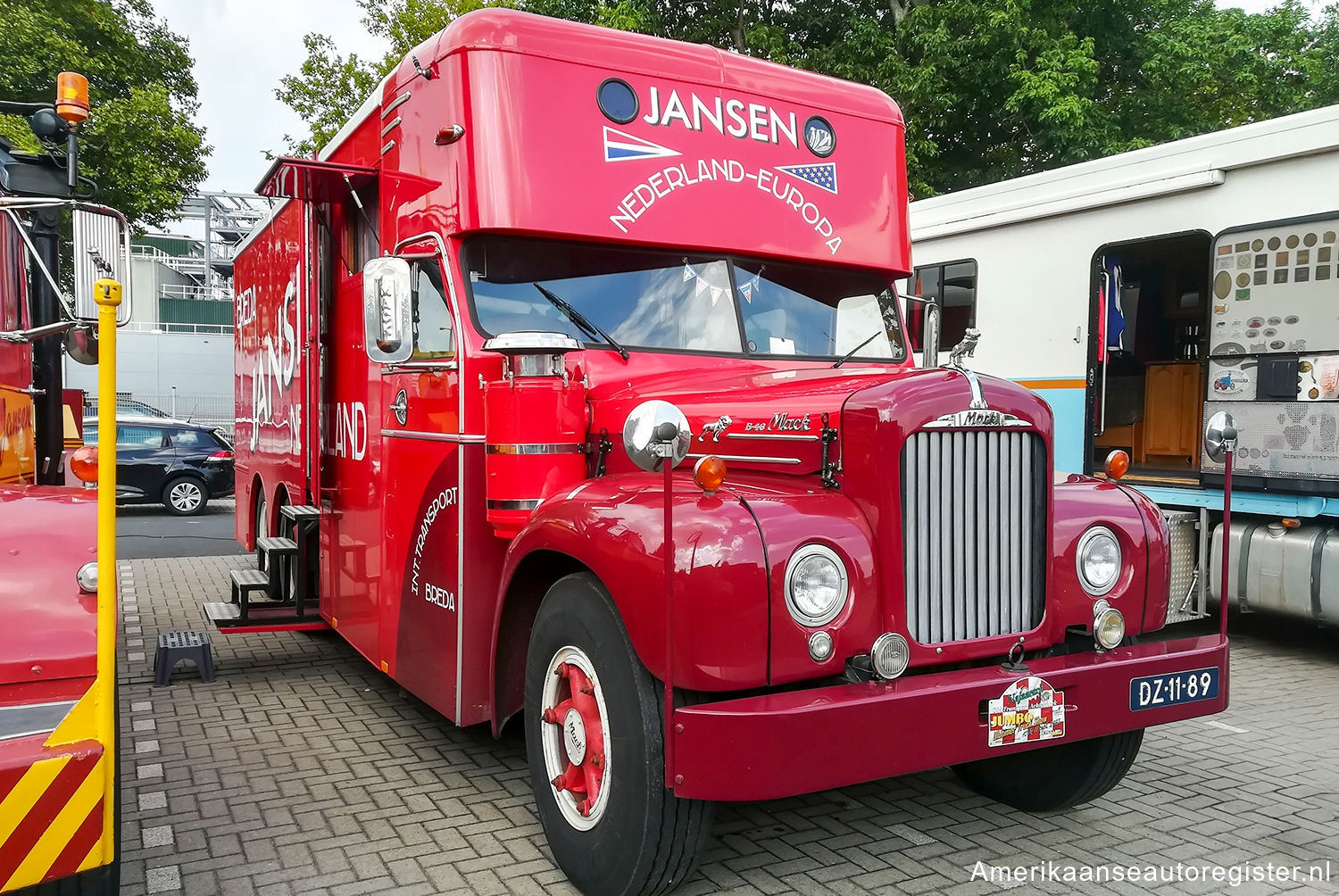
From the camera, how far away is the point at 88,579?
2914mm

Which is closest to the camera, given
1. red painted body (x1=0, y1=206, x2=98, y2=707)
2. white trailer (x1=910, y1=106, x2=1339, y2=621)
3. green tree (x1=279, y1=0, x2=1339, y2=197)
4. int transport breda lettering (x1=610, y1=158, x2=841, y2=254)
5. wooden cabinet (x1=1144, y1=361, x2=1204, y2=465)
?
red painted body (x1=0, y1=206, x2=98, y2=707)

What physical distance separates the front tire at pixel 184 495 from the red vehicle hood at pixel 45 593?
13727 mm

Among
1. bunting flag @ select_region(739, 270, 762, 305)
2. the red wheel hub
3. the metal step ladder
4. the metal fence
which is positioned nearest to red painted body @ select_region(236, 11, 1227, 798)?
bunting flag @ select_region(739, 270, 762, 305)

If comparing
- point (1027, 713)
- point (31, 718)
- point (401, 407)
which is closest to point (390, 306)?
point (401, 407)

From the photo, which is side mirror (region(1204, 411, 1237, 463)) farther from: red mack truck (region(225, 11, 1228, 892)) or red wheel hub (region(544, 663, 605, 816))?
red wheel hub (region(544, 663, 605, 816))

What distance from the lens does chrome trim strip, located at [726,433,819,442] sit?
3531mm

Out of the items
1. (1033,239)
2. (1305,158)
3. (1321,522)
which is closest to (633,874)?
(1321,522)

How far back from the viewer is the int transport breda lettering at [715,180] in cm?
442

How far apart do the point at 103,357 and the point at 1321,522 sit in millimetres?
7173

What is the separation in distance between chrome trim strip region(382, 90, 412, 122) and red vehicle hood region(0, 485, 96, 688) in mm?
2444

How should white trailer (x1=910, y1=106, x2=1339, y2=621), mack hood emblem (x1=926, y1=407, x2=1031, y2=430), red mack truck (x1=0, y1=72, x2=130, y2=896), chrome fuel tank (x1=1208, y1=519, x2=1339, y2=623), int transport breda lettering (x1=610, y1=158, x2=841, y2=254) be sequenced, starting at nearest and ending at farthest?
red mack truck (x1=0, y1=72, x2=130, y2=896), mack hood emblem (x1=926, y1=407, x2=1031, y2=430), int transport breda lettering (x1=610, y1=158, x2=841, y2=254), chrome fuel tank (x1=1208, y1=519, x2=1339, y2=623), white trailer (x1=910, y1=106, x2=1339, y2=621)

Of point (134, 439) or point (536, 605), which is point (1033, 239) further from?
point (134, 439)

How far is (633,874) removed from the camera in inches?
125

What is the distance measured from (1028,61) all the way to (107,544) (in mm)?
15754
